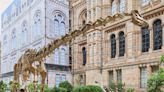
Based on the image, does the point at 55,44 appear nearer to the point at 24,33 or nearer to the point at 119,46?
the point at 119,46

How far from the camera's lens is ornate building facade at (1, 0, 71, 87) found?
33594 mm

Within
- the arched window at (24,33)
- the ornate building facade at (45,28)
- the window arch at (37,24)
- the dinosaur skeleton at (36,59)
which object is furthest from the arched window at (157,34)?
the arched window at (24,33)

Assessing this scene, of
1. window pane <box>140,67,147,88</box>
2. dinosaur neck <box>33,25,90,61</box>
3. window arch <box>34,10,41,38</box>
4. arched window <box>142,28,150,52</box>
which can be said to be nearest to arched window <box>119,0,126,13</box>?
arched window <box>142,28,150,52</box>

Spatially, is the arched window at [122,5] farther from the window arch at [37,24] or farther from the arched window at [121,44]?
the window arch at [37,24]

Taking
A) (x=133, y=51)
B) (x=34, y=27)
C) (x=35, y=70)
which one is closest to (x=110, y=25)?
(x=133, y=51)

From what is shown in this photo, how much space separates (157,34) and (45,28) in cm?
1322

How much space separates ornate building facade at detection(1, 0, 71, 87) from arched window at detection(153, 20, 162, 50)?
8987 millimetres

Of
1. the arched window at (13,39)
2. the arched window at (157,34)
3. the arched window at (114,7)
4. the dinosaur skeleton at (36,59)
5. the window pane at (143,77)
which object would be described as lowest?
the window pane at (143,77)

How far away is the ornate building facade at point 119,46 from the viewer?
2458 cm

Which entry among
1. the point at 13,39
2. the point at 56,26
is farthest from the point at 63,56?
the point at 13,39

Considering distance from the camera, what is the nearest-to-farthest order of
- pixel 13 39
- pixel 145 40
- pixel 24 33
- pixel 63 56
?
pixel 145 40 → pixel 63 56 → pixel 24 33 → pixel 13 39

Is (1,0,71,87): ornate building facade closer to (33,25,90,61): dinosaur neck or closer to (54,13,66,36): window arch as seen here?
(54,13,66,36): window arch

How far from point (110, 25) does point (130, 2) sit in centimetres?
322

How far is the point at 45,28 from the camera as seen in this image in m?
33.4
